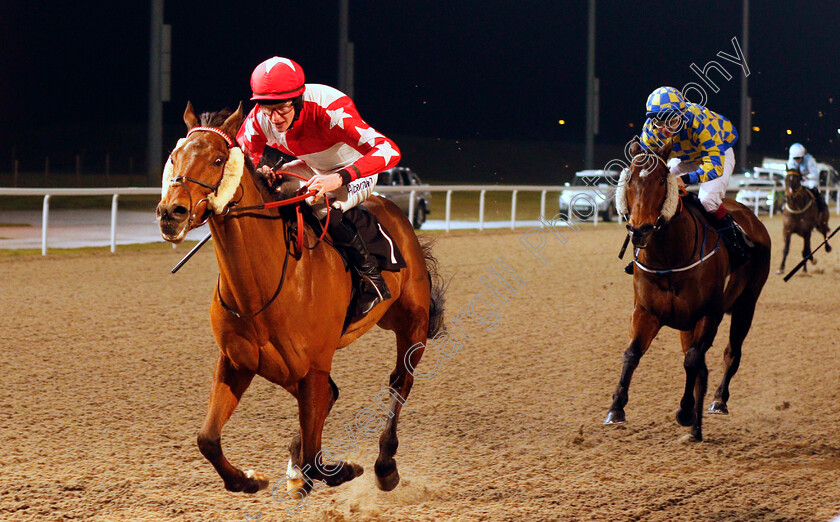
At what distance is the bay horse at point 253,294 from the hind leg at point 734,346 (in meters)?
2.63

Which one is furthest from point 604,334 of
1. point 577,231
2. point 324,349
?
point 577,231

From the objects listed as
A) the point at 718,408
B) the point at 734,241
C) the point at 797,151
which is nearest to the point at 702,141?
the point at 734,241

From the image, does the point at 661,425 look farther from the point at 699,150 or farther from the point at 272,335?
the point at 272,335

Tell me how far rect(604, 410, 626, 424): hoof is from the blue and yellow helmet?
1.78 m

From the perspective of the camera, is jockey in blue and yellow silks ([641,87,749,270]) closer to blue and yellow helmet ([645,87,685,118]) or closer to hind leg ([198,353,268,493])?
blue and yellow helmet ([645,87,685,118])

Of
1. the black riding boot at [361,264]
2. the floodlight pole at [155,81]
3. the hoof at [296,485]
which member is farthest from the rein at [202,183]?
the floodlight pole at [155,81]

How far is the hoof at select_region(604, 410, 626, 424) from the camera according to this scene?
470 centimetres

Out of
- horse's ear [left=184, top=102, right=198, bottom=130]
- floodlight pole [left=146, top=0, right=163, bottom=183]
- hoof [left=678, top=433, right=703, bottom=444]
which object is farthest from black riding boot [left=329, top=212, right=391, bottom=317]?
floodlight pole [left=146, top=0, right=163, bottom=183]

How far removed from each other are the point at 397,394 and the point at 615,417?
125cm

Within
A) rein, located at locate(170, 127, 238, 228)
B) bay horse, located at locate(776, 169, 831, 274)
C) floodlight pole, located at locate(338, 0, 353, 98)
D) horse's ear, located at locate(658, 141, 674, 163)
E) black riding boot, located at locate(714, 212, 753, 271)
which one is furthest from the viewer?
floodlight pole, located at locate(338, 0, 353, 98)

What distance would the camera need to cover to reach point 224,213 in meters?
2.93

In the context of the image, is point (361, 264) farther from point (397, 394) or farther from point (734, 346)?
point (734, 346)

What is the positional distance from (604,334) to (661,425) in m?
2.61

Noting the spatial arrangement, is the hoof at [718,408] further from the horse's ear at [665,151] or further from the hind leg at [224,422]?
the hind leg at [224,422]
